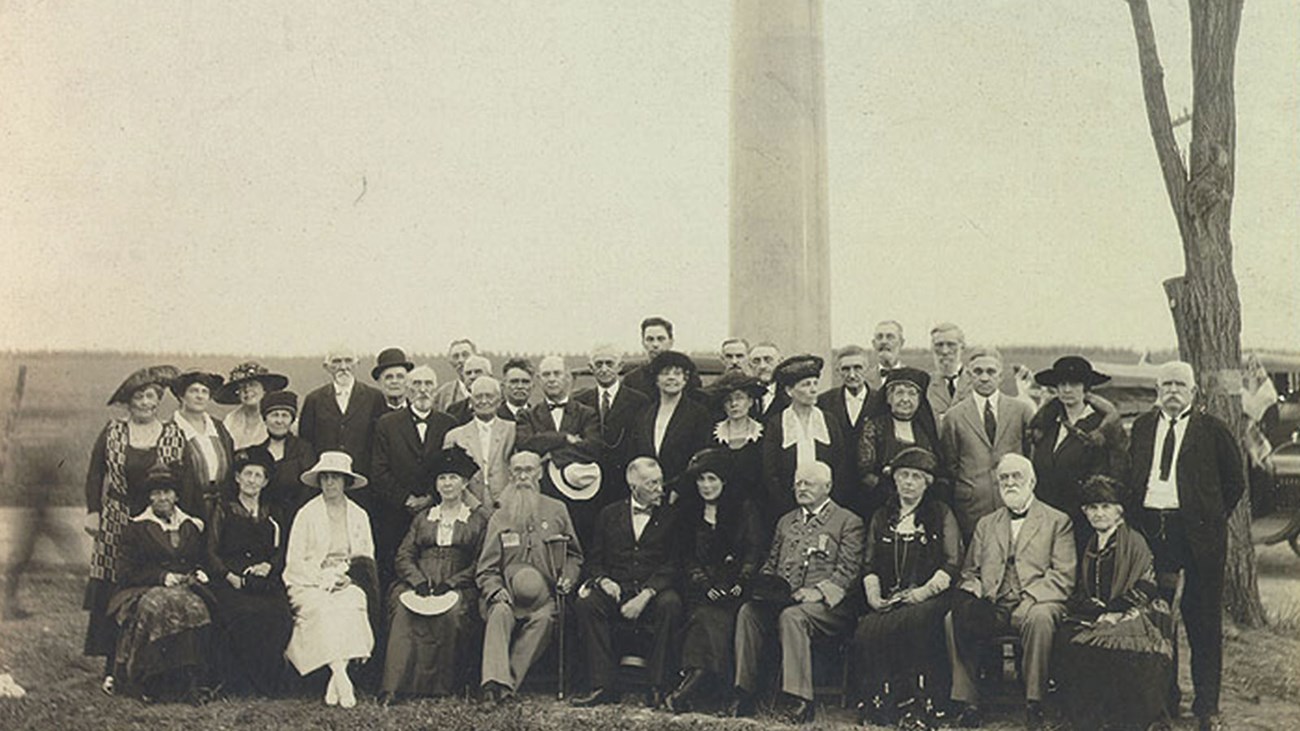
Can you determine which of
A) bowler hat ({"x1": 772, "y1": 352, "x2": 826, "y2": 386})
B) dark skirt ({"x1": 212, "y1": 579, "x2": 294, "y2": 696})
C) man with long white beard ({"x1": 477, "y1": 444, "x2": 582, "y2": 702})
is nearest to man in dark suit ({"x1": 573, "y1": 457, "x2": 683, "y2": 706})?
man with long white beard ({"x1": 477, "y1": 444, "x2": 582, "y2": 702})

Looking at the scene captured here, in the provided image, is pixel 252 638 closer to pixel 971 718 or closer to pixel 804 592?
pixel 804 592

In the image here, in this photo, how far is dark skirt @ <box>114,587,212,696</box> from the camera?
5.51 m

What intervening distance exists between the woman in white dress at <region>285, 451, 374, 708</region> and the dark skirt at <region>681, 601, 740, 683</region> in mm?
1313

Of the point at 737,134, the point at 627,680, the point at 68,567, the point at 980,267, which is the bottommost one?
the point at 627,680

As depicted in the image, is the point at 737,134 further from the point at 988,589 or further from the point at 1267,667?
the point at 1267,667

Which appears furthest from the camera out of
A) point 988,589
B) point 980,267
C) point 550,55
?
point 550,55

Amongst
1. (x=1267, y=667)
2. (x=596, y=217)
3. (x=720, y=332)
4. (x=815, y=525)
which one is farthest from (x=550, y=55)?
(x=1267, y=667)

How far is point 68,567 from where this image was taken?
5.91 m

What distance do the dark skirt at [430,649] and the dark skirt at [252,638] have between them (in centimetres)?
47

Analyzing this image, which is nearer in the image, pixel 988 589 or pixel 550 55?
pixel 988 589

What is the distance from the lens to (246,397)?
576cm

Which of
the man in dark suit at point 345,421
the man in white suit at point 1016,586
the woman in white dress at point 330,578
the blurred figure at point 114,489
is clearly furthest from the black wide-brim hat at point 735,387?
the blurred figure at point 114,489

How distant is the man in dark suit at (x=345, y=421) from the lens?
18.5ft

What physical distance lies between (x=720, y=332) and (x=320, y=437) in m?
1.76
